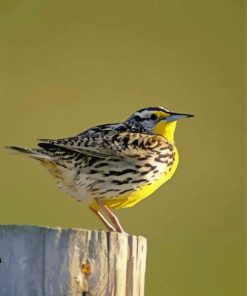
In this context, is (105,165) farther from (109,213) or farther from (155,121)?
(155,121)

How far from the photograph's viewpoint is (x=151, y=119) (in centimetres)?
421

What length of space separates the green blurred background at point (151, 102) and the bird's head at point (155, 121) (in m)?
1.06

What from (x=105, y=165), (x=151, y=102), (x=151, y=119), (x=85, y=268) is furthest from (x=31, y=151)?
(x=151, y=102)

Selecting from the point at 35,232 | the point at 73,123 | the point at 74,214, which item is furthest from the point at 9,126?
the point at 35,232

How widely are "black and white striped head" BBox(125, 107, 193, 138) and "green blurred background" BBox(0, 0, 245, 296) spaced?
107 cm

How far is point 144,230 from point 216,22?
1948 millimetres

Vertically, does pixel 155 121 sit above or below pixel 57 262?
above

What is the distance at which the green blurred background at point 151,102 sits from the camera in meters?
5.45

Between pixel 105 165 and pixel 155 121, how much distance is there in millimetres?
382

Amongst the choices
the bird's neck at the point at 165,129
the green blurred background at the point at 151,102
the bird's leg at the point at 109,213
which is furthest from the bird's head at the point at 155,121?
the green blurred background at the point at 151,102

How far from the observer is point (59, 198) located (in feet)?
18.6

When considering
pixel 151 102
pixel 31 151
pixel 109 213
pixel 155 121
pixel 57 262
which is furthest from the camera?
pixel 151 102

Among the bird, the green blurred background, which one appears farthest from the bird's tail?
the green blurred background

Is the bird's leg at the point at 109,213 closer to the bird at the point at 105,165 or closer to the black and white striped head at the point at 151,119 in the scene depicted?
the bird at the point at 105,165
